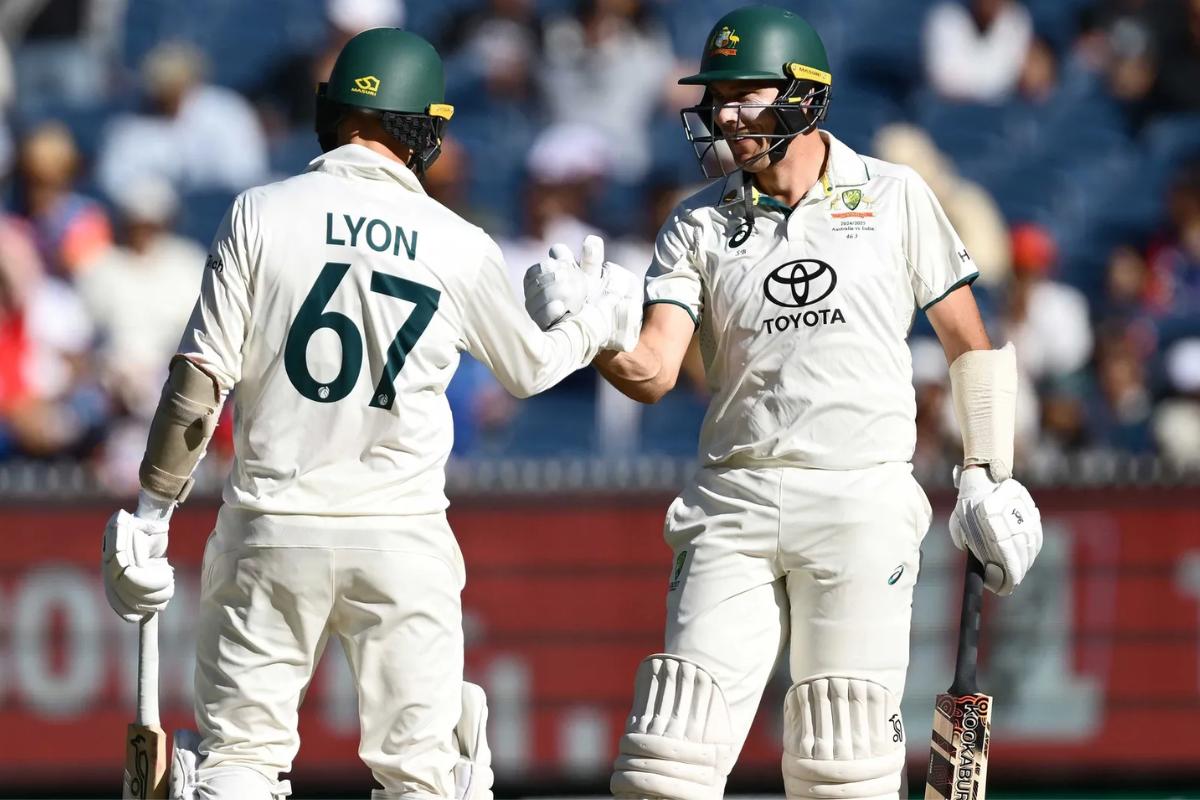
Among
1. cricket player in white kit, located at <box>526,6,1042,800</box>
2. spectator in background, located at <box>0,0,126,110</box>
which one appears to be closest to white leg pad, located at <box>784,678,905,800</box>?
cricket player in white kit, located at <box>526,6,1042,800</box>

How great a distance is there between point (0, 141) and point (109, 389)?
297cm

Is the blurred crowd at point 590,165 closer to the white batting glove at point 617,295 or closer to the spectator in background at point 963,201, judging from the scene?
the spectator in background at point 963,201

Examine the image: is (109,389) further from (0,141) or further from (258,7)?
(258,7)

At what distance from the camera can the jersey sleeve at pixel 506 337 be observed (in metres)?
5.10

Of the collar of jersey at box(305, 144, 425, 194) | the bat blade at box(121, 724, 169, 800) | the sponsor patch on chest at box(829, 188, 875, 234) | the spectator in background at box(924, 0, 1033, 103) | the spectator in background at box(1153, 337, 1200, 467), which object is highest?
the spectator in background at box(924, 0, 1033, 103)

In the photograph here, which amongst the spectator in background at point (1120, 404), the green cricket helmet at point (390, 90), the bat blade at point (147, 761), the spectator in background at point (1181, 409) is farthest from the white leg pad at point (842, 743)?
the spectator in background at point (1120, 404)

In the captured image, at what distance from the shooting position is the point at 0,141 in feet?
38.1

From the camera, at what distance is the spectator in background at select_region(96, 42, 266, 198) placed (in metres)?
11.1

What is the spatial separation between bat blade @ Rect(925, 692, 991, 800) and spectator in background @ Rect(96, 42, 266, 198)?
22.0 feet

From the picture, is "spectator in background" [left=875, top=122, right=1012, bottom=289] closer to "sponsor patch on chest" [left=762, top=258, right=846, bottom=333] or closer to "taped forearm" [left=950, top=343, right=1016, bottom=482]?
"taped forearm" [left=950, top=343, right=1016, bottom=482]

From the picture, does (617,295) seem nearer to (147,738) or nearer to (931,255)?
(931,255)

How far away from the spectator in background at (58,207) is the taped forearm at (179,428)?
215 inches

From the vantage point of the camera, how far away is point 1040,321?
9.76m

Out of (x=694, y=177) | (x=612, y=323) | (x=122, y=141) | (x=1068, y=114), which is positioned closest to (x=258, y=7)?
(x=122, y=141)
